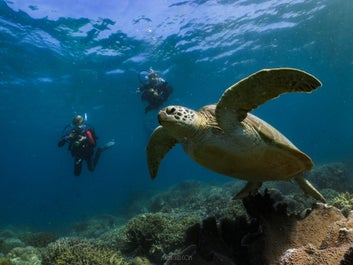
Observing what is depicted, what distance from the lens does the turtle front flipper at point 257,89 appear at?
303 cm

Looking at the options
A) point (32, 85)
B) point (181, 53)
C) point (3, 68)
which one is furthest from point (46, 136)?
point (181, 53)

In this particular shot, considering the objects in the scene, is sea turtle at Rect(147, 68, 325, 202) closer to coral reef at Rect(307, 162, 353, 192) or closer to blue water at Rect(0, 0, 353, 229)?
coral reef at Rect(307, 162, 353, 192)

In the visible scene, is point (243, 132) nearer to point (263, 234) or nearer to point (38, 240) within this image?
point (263, 234)

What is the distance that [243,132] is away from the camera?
11.6ft

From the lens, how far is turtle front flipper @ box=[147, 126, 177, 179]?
435cm

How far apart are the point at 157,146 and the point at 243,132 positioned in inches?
63.6

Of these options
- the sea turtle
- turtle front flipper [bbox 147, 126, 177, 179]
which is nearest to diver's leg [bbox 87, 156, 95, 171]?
turtle front flipper [bbox 147, 126, 177, 179]

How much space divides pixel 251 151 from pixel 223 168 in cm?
60

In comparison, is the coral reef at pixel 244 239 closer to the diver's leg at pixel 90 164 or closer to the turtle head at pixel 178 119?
the turtle head at pixel 178 119

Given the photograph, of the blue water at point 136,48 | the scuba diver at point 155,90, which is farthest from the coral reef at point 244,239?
the blue water at point 136,48

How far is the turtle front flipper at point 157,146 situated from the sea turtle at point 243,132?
0.51 feet

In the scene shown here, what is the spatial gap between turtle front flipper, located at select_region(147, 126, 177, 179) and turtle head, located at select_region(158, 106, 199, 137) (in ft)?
2.18

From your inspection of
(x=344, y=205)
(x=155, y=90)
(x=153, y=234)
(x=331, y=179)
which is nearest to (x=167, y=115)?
(x=153, y=234)

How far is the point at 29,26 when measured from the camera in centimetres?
1655
